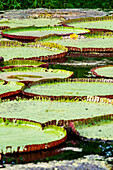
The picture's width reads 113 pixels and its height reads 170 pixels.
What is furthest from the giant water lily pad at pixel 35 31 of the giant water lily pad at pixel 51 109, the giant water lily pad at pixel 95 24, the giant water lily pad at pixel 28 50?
the giant water lily pad at pixel 51 109

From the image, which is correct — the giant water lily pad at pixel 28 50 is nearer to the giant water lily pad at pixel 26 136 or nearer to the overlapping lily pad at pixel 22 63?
the overlapping lily pad at pixel 22 63

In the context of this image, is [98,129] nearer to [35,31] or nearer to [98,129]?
[98,129]

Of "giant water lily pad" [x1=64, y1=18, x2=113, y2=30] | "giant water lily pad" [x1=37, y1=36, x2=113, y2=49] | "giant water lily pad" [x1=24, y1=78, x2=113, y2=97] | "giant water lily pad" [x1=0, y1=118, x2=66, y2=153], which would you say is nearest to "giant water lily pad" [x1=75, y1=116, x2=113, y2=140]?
"giant water lily pad" [x1=0, y1=118, x2=66, y2=153]

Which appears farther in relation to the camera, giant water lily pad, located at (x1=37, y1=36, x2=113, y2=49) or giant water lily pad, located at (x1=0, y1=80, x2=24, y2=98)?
giant water lily pad, located at (x1=37, y1=36, x2=113, y2=49)

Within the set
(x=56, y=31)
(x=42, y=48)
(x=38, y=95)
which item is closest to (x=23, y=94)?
(x=38, y=95)

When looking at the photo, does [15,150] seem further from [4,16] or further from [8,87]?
→ [4,16]

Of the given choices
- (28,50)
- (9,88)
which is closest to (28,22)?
(28,50)

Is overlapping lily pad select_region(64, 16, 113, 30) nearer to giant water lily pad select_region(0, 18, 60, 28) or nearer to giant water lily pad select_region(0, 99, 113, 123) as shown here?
giant water lily pad select_region(0, 18, 60, 28)
